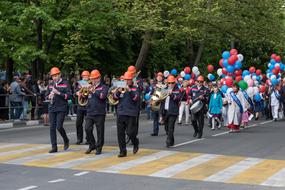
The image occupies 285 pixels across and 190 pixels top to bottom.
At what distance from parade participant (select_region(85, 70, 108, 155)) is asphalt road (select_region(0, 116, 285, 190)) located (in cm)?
88

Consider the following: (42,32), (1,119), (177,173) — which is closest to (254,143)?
(177,173)

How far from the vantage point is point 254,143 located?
51.1 feet

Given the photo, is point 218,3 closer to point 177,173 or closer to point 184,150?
point 184,150

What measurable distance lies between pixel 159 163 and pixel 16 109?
500 inches

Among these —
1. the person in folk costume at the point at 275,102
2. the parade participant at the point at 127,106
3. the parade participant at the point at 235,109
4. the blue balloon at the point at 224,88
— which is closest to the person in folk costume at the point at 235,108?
the parade participant at the point at 235,109

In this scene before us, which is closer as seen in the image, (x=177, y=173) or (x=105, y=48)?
(x=177, y=173)

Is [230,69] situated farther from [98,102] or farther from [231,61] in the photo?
[98,102]

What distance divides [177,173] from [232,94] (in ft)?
31.9

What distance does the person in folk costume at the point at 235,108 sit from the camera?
19297 mm

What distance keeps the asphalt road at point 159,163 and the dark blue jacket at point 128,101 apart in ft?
3.29

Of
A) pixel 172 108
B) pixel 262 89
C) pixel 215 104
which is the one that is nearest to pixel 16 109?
pixel 215 104

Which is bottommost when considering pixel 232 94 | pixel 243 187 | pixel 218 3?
pixel 243 187

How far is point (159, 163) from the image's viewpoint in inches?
452

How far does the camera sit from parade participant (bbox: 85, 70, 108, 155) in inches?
503
